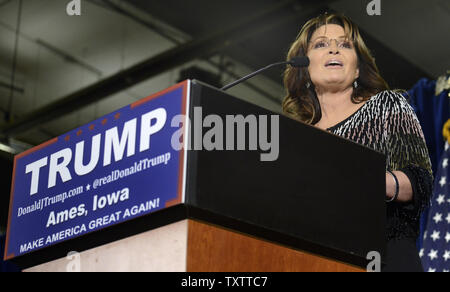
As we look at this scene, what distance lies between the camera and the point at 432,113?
4375 millimetres

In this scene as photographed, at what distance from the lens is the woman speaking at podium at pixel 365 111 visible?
1.70m

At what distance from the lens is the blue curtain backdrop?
4.26 meters

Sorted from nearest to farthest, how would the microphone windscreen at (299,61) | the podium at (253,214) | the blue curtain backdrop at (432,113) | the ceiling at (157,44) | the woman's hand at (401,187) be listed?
1. the podium at (253,214)
2. the woman's hand at (401,187)
3. the microphone windscreen at (299,61)
4. the blue curtain backdrop at (432,113)
5. the ceiling at (157,44)

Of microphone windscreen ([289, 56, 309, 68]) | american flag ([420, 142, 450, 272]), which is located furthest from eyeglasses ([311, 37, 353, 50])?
american flag ([420, 142, 450, 272])

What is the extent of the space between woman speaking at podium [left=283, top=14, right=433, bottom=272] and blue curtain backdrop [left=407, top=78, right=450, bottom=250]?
7.60 ft

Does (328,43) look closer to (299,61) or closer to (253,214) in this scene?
(299,61)

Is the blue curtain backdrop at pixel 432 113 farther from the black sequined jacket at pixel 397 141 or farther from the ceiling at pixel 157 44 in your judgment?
the black sequined jacket at pixel 397 141

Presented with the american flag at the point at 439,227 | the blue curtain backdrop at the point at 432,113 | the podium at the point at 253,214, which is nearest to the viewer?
the podium at the point at 253,214

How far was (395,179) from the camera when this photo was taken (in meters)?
1.64

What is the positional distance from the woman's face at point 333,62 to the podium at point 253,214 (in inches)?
20.1

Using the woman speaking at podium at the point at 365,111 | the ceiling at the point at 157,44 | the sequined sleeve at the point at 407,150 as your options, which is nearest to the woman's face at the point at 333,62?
the woman speaking at podium at the point at 365,111

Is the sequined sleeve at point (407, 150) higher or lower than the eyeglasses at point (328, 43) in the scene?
lower

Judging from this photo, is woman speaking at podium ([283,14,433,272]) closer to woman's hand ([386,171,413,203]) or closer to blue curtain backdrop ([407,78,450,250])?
woman's hand ([386,171,413,203])
